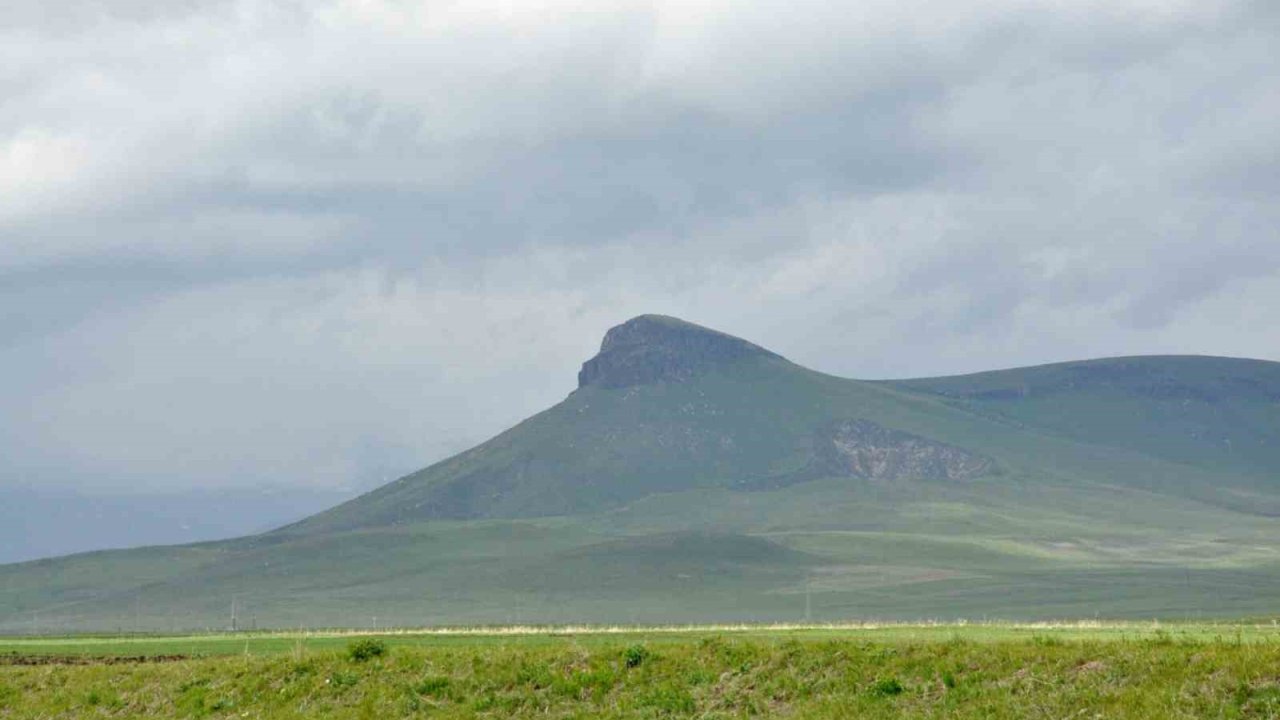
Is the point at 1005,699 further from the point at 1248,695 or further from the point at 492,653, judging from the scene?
the point at 492,653

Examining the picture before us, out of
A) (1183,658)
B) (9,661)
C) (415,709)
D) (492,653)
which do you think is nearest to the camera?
(1183,658)

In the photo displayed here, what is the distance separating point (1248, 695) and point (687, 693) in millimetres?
13703

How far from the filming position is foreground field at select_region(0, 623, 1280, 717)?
3562 cm

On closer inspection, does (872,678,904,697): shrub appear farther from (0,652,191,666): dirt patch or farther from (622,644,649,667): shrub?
(0,652,191,666): dirt patch

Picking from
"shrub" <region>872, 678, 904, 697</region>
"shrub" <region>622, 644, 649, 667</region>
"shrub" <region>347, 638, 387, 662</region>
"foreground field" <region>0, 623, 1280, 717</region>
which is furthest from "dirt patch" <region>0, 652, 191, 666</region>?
"shrub" <region>872, 678, 904, 697</region>

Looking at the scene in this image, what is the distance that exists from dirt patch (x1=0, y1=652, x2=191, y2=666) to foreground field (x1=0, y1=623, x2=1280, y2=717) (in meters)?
5.35

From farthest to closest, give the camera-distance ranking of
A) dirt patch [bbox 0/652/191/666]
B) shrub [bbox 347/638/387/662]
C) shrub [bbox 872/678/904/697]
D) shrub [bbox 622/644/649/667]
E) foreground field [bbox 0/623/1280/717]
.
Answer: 1. dirt patch [bbox 0/652/191/666]
2. shrub [bbox 347/638/387/662]
3. shrub [bbox 622/644/649/667]
4. shrub [bbox 872/678/904/697]
5. foreground field [bbox 0/623/1280/717]

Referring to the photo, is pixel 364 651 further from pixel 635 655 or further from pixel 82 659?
pixel 82 659

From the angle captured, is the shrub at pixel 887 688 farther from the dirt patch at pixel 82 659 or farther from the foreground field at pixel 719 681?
the dirt patch at pixel 82 659

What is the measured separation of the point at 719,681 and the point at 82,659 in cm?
3512

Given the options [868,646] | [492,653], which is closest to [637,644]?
[492,653]

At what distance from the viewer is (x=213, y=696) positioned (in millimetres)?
49562

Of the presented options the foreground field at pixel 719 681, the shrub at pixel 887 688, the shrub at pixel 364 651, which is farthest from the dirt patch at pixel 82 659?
the shrub at pixel 887 688

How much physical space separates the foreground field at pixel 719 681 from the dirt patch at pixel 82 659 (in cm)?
535
